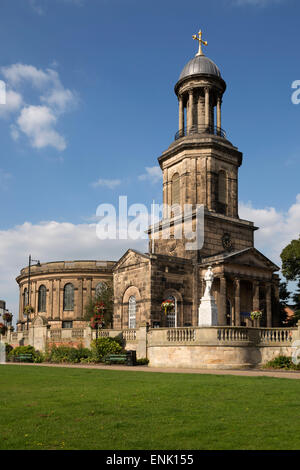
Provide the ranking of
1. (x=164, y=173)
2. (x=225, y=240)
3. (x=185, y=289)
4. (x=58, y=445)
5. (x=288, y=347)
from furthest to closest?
(x=164, y=173) → (x=225, y=240) → (x=185, y=289) → (x=288, y=347) → (x=58, y=445)

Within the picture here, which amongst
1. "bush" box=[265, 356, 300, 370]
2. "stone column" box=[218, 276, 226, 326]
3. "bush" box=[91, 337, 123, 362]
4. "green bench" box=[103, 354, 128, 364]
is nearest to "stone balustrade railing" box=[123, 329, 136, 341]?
"bush" box=[91, 337, 123, 362]

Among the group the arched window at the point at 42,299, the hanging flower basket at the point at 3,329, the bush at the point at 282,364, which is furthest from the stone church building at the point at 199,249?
the arched window at the point at 42,299

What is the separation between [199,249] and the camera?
144 ft

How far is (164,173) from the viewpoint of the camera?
166 ft

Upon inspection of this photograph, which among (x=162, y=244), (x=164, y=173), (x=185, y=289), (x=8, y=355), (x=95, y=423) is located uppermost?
(x=164, y=173)

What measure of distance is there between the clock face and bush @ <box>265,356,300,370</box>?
71.6ft

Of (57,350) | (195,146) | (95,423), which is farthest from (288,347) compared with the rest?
(195,146)

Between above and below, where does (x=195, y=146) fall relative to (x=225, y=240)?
above

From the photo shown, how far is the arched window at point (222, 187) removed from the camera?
47.9m

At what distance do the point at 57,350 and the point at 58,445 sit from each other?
2846 centimetres

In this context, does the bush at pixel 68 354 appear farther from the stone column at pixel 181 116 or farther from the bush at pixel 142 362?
the stone column at pixel 181 116

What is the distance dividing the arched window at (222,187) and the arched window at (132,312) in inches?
527

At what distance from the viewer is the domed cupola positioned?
49500 mm

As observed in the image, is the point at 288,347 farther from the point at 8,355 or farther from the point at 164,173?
the point at 164,173
